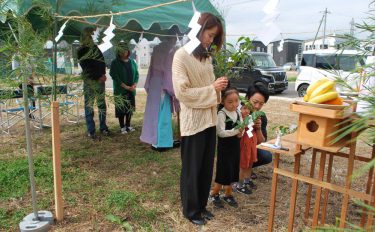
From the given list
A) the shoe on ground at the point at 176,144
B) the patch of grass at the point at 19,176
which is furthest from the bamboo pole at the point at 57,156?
the shoe on ground at the point at 176,144

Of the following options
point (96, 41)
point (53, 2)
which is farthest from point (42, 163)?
point (53, 2)

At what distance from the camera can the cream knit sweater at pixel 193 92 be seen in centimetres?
218

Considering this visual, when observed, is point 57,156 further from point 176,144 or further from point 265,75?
point 265,75

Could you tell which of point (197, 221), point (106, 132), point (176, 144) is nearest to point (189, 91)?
point (197, 221)

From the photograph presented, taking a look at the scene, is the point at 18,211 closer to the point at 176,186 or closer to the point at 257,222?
the point at 176,186

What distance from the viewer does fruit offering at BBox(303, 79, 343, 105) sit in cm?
155

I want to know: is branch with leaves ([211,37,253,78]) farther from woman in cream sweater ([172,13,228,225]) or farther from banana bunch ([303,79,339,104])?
banana bunch ([303,79,339,104])

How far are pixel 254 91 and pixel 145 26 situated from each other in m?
1.58

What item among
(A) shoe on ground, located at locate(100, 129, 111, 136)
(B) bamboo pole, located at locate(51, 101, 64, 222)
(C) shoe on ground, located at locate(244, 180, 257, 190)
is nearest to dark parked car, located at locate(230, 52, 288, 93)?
(A) shoe on ground, located at locate(100, 129, 111, 136)

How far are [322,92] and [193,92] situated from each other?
35.6 inches

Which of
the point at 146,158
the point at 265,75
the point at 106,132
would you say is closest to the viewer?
the point at 146,158

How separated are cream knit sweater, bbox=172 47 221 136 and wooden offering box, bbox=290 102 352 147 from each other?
2.25 feet

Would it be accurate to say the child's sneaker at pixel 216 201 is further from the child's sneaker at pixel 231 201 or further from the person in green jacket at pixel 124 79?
the person in green jacket at pixel 124 79

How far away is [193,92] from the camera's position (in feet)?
7.21
